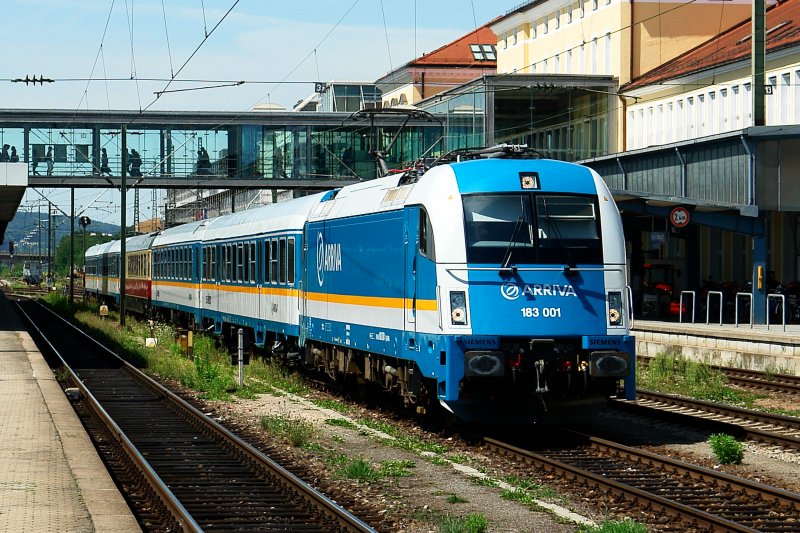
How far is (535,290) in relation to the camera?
550 inches

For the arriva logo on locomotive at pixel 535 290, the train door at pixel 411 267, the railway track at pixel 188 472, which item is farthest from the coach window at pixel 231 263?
the arriva logo on locomotive at pixel 535 290

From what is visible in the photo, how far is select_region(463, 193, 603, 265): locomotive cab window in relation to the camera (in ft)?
46.0

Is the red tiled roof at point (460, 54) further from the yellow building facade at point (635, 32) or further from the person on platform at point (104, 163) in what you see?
the person on platform at point (104, 163)

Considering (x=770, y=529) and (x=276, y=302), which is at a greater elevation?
(x=276, y=302)

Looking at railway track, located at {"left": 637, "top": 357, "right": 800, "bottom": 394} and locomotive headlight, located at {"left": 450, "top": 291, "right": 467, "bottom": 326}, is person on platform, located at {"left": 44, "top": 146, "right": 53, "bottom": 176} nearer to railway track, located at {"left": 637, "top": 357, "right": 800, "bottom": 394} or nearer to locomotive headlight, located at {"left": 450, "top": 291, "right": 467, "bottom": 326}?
railway track, located at {"left": 637, "top": 357, "right": 800, "bottom": 394}

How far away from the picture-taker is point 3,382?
21.9 m

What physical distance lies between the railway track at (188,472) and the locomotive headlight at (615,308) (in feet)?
13.5

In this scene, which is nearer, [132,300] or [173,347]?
[173,347]

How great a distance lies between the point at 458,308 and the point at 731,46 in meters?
38.9

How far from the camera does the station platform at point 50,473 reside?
9.75 metres

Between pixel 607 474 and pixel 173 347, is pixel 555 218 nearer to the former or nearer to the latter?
pixel 607 474

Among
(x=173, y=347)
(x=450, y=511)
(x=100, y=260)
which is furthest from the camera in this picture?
(x=100, y=260)

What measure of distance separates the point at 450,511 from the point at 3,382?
13.2 metres

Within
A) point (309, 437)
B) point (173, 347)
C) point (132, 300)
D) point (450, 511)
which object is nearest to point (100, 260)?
point (132, 300)
